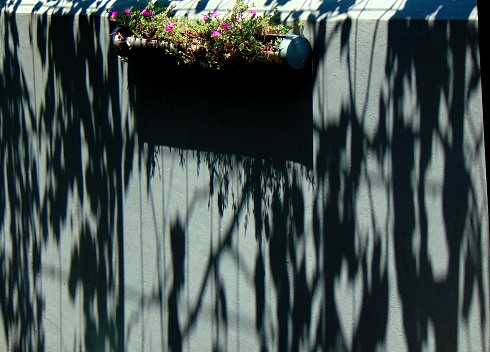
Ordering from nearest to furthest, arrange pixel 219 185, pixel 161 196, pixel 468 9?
pixel 468 9 < pixel 219 185 < pixel 161 196

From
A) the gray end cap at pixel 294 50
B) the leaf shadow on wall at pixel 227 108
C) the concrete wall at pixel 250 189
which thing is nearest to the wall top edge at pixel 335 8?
the concrete wall at pixel 250 189

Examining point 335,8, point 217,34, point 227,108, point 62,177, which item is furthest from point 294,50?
point 62,177

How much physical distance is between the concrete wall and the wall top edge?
13 mm

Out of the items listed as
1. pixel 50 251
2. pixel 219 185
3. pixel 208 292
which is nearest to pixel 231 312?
pixel 208 292

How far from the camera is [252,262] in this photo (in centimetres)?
502

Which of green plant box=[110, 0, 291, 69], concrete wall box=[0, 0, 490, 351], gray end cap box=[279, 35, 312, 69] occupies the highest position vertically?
green plant box=[110, 0, 291, 69]

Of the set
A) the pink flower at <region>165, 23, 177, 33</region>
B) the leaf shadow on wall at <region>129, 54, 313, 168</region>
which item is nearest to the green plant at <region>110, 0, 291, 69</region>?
the pink flower at <region>165, 23, 177, 33</region>

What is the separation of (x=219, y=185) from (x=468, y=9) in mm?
1961

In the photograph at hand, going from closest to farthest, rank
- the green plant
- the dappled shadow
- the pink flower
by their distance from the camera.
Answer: the green plant < the pink flower < the dappled shadow

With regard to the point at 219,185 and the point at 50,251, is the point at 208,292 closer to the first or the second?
the point at 219,185

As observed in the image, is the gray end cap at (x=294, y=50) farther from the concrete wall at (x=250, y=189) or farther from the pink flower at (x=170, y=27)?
the pink flower at (x=170, y=27)

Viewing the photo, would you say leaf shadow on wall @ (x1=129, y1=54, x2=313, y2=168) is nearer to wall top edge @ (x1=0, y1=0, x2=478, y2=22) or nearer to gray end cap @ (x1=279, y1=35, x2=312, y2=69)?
gray end cap @ (x1=279, y1=35, x2=312, y2=69)

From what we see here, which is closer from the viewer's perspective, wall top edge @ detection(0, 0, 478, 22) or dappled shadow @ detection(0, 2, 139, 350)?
wall top edge @ detection(0, 0, 478, 22)

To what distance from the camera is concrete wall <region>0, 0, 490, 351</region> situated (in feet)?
13.1
